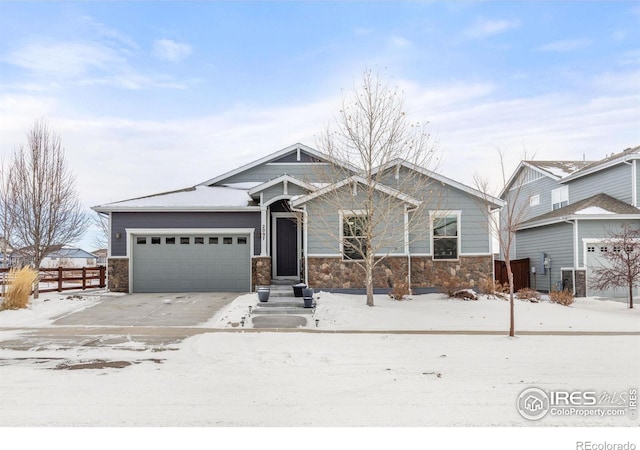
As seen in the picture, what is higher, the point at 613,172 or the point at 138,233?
the point at 613,172

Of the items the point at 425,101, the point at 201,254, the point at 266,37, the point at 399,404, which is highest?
the point at 266,37

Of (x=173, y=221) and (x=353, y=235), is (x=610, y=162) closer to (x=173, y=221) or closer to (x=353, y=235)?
(x=353, y=235)

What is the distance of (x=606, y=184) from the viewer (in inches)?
895

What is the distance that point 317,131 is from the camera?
16.4 meters

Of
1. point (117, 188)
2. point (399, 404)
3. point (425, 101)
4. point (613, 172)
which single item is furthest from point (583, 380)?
point (117, 188)

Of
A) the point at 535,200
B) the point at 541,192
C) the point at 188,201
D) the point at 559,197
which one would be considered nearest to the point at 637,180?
the point at 559,197

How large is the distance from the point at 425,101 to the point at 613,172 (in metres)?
11.5

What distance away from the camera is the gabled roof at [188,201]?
19297 millimetres

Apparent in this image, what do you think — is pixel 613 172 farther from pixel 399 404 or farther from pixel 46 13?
pixel 46 13

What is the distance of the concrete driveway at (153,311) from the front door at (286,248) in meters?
2.19

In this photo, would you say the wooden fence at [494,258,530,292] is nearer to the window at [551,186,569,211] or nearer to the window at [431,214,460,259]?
the window at [551,186,569,211]

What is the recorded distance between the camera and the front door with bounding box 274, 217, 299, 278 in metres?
19.6

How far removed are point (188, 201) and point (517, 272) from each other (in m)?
15.8

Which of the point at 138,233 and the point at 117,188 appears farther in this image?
the point at 117,188
